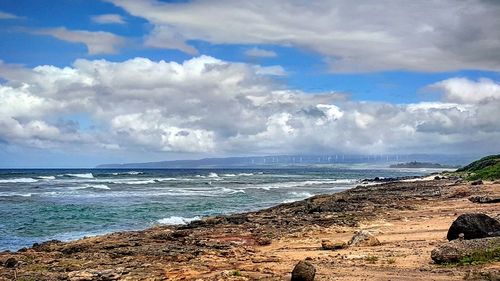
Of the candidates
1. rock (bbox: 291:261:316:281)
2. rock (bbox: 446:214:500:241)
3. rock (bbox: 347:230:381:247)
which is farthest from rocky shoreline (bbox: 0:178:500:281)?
rock (bbox: 446:214:500:241)

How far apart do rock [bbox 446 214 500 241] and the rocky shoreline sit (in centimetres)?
286

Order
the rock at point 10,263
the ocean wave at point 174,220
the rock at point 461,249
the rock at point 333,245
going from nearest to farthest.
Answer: the rock at point 461,249 → the rock at point 10,263 → the rock at point 333,245 → the ocean wave at point 174,220

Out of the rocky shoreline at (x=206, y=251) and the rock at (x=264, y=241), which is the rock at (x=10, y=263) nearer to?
the rocky shoreline at (x=206, y=251)

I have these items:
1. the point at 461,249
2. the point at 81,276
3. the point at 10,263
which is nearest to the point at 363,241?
the point at 461,249

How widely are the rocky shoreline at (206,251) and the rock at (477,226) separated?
2.86 m

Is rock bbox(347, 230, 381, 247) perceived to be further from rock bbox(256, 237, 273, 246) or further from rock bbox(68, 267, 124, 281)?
rock bbox(68, 267, 124, 281)

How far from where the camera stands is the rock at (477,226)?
15.5 meters

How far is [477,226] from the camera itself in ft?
51.3

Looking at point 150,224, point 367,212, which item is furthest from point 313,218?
point 150,224

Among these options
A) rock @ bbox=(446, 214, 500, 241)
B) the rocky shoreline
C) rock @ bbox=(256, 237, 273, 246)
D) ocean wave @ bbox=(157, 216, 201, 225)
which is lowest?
ocean wave @ bbox=(157, 216, 201, 225)

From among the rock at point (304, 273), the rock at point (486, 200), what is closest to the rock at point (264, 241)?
the rock at point (304, 273)

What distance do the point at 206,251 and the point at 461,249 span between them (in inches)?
321

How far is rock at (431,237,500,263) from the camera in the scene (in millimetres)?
13672

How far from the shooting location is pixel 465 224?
52.7ft
